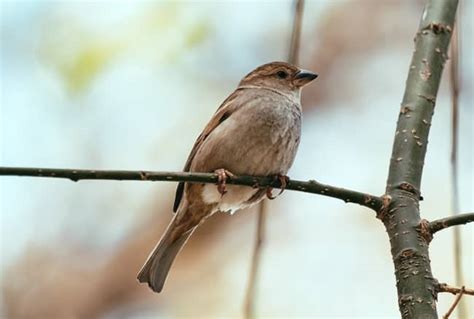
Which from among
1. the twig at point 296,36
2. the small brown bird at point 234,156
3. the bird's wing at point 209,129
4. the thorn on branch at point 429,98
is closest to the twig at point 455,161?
the thorn on branch at point 429,98

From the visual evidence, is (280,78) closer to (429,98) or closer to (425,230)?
(429,98)

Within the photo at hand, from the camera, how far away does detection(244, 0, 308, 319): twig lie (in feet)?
9.07

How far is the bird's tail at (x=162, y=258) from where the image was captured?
4375 millimetres

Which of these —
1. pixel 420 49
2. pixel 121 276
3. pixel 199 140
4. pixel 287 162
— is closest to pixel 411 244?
pixel 420 49

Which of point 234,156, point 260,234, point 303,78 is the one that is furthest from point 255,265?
point 303,78

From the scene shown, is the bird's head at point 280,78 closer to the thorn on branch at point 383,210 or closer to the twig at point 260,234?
the twig at point 260,234

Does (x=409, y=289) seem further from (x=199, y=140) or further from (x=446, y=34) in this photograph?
(x=199, y=140)

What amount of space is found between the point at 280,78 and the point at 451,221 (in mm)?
3052

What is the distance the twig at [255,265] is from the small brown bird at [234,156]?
1151 mm

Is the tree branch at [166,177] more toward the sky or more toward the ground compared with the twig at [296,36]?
more toward the ground

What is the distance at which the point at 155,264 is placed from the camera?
14.6ft

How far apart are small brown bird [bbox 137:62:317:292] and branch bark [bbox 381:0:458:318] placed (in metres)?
1.31

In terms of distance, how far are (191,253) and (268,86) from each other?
7.24 feet

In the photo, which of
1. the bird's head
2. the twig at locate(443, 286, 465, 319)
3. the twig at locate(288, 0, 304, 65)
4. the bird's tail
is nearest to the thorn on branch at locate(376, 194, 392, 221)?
the twig at locate(443, 286, 465, 319)
